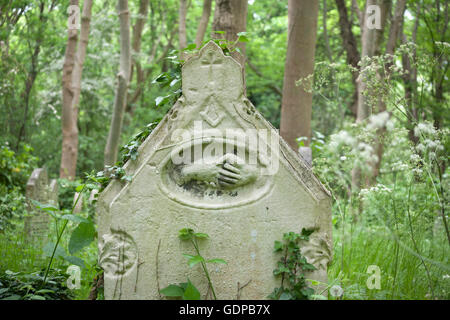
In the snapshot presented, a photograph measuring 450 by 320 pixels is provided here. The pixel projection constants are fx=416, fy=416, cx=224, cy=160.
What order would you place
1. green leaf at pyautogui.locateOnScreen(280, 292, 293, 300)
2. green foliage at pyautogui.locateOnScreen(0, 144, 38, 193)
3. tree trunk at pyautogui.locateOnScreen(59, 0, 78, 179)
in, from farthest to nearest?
tree trunk at pyautogui.locateOnScreen(59, 0, 78, 179), green foliage at pyautogui.locateOnScreen(0, 144, 38, 193), green leaf at pyautogui.locateOnScreen(280, 292, 293, 300)

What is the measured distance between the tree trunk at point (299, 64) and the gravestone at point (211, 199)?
2930 mm

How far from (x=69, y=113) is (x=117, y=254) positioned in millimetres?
6435

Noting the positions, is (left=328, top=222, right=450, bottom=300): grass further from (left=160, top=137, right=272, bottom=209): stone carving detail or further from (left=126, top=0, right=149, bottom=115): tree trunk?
(left=126, top=0, right=149, bottom=115): tree trunk

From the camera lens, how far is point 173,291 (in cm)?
263

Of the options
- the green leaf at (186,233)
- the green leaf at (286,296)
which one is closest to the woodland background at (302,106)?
the green leaf at (286,296)

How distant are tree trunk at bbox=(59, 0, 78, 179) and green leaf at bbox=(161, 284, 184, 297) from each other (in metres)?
6.56

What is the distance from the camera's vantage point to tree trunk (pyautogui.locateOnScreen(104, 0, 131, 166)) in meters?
6.71

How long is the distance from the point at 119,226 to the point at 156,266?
0.36 meters

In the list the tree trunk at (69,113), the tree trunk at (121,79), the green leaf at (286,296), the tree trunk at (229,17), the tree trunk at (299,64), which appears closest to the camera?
the green leaf at (286,296)

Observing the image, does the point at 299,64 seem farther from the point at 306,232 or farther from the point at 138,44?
the point at 138,44

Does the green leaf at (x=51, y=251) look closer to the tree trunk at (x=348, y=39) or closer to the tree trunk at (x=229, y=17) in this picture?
the tree trunk at (x=229, y=17)

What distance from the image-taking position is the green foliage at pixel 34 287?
2777mm

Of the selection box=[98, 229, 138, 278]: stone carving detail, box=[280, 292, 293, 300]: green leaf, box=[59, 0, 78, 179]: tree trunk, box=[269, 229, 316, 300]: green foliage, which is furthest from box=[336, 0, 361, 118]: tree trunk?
box=[98, 229, 138, 278]: stone carving detail
